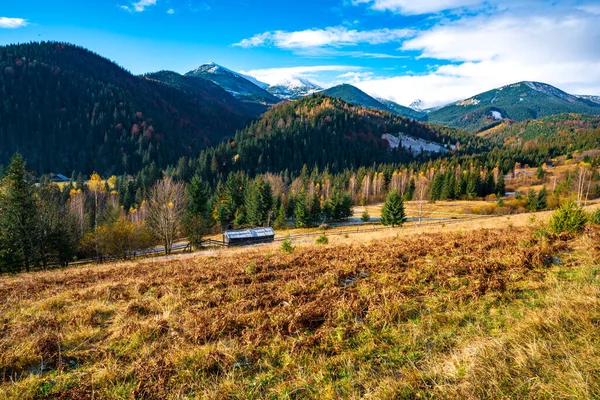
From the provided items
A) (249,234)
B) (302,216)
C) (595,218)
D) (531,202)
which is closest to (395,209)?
(302,216)

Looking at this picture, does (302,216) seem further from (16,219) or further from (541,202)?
(541,202)

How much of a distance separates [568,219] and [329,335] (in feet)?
46.2

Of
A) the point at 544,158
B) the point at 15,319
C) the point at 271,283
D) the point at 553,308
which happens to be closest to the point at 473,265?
the point at 553,308

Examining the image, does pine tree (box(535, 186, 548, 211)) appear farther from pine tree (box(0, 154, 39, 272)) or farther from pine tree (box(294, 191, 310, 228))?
pine tree (box(0, 154, 39, 272))

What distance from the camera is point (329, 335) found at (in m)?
5.55

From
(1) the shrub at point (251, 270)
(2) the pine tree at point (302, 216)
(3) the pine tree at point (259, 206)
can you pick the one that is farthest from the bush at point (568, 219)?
(3) the pine tree at point (259, 206)

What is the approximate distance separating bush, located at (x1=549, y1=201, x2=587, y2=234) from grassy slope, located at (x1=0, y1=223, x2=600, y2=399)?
12.3ft

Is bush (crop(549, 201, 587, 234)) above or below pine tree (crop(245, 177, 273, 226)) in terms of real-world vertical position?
above

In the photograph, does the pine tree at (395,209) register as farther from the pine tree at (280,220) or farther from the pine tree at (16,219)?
the pine tree at (16,219)

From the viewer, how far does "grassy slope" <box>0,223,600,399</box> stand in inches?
154

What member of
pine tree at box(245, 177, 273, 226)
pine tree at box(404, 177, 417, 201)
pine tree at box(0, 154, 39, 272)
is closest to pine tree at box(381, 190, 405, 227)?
pine tree at box(245, 177, 273, 226)

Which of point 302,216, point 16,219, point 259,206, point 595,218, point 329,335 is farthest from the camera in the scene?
point 259,206

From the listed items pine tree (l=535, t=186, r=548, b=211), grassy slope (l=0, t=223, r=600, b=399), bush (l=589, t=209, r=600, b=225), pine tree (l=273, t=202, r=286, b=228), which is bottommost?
pine tree (l=273, t=202, r=286, b=228)

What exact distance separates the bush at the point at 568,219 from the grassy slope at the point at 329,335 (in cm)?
376
